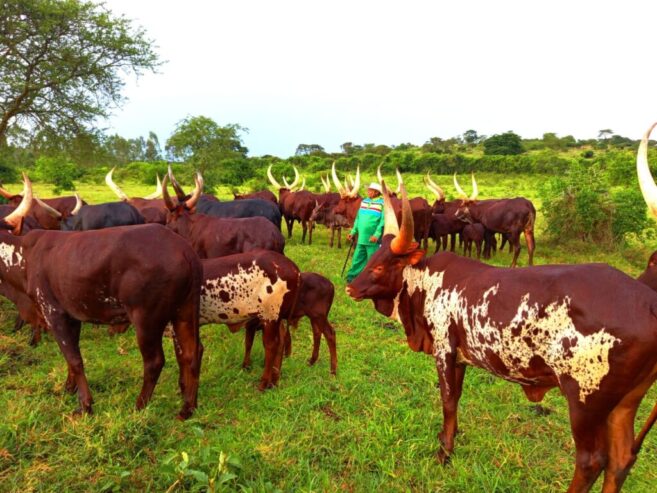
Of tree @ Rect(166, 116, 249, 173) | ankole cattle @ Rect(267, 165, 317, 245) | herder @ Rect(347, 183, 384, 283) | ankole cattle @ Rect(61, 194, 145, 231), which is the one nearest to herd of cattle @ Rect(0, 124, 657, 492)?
ankole cattle @ Rect(61, 194, 145, 231)

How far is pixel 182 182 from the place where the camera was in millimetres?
26906

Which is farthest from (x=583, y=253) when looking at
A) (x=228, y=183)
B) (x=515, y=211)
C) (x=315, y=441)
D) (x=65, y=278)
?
(x=228, y=183)

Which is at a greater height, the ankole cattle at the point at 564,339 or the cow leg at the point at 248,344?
the ankole cattle at the point at 564,339

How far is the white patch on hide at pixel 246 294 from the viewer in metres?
Result: 4.43

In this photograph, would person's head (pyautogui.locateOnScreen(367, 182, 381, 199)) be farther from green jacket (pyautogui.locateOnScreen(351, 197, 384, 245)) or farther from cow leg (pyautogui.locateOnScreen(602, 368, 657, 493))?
cow leg (pyautogui.locateOnScreen(602, 368, 657, 493))

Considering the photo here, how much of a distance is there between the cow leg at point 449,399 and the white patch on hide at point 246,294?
174 cm

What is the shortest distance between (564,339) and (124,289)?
3.15 meters

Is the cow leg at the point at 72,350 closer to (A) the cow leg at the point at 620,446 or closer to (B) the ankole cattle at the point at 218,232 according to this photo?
(B) the ankole cattle at the point at 218,232

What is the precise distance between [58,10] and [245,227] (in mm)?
10092

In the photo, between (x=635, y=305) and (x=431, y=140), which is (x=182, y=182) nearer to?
(x=635, y=305)

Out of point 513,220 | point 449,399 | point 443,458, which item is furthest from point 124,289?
point 513,220

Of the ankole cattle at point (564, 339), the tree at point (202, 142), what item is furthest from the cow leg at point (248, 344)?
the tree at point (202, 142)

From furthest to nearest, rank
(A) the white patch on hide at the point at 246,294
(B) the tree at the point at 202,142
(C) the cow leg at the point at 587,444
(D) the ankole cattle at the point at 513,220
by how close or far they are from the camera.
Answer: (B) the tree at the point at 202,142
(D) the ankole cattle at the point at 513,220
(A) the white patch on hide at the point at 246,294
(C) the cow leg at the point at 587,444

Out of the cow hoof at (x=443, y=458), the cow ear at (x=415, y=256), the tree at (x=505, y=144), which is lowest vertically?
the cow hoof at (x=443, y=458)
